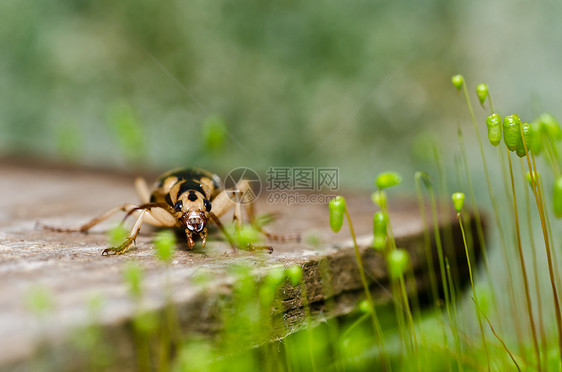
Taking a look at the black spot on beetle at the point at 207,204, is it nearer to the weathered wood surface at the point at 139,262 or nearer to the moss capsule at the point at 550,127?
the weathered wood surface at the point at 139,262

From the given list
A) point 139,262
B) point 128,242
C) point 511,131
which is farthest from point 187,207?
point 511,131

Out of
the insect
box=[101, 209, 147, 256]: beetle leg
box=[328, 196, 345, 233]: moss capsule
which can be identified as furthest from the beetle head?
box=[328, 196, 345, 233]: moss capsule

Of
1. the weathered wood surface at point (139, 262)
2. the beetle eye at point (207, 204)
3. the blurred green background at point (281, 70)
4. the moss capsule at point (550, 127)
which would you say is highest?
the blurred green background at point (281, 70)

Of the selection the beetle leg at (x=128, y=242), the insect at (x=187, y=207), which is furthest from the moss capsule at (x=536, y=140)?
the beetle leg at (x=128, y=242)

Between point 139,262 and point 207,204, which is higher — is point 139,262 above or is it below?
below

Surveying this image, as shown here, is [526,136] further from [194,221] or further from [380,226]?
[194,221]

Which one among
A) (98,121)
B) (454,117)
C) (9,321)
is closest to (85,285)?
(9,321)

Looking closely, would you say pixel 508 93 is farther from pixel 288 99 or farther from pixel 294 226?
pixel 294 226
